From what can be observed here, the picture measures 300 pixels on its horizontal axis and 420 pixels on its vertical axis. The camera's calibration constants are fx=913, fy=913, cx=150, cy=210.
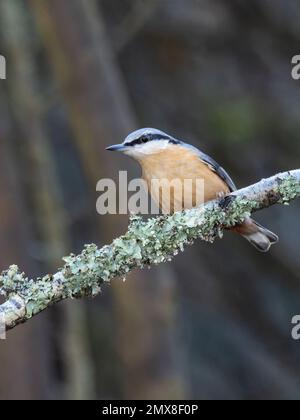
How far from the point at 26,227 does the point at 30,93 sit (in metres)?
1.22

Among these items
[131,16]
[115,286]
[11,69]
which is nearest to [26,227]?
[115,286]

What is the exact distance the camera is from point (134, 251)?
3.93 metres

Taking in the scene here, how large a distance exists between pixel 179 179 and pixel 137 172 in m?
2.51

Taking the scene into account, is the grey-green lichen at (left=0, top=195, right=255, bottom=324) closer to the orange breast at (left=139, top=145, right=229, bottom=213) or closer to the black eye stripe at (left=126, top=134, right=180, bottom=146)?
the orange breast at (left=139, top=145, right=229, bottom=213)

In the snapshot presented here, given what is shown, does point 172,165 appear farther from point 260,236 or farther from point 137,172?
point 137,172

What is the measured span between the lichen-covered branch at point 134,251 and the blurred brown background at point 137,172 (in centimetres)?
320

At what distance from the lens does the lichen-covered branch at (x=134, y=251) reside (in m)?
3.72

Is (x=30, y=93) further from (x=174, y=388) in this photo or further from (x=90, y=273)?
(x=90, y=273)

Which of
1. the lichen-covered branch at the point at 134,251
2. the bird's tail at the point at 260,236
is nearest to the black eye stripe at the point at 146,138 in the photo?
the bird's tail at the point at 260,236

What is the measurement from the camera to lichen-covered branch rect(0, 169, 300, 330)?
3.72 meters

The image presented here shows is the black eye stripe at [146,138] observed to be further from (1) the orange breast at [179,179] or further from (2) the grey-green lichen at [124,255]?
(2) the grey-green lichen at [124,255]

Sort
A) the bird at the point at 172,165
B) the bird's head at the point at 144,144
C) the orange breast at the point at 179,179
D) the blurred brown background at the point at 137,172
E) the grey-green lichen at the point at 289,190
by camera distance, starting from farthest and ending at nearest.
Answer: the blurred brown background at the point at 137,172 → the bird's head at the point at 144,144 → the bird at the point at 172,165 → the orange breast at the point at 179,179 → the grey-green lichen at the point at 289,190
